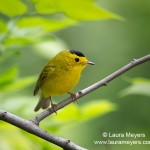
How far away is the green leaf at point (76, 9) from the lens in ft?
9.03

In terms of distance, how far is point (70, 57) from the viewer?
4281 millimetres

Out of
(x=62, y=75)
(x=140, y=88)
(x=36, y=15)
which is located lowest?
(x=140, y=88)

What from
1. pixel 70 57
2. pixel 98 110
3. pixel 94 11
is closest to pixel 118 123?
pixel 70 57

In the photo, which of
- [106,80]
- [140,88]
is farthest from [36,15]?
[140,88]

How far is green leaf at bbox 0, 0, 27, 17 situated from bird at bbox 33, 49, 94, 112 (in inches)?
43.0

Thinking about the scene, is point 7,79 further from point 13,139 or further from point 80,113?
point 80,113

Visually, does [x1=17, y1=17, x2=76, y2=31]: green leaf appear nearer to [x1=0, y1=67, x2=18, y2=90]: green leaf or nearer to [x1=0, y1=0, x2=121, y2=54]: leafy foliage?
[x1=0, y1=0, x2=121, y2=54]: leafy foliage

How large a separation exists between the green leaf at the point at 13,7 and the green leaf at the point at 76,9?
0.30 ft

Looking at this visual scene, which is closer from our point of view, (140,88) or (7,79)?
(140,88)

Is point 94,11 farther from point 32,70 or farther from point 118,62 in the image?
point 118,62

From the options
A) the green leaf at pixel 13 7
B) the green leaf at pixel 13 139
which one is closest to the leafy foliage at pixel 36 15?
the green leaf at pixel 13 7

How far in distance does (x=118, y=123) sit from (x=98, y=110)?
366 centimetres

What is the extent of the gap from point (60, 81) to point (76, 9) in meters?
1.26

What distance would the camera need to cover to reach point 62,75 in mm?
4113
